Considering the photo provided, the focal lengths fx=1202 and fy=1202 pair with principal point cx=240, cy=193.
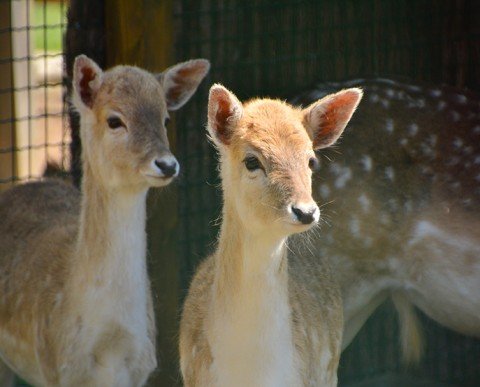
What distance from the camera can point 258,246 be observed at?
4.77 metres

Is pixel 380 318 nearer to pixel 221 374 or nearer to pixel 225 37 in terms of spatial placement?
pixel 225 37

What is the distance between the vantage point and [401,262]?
633 cm

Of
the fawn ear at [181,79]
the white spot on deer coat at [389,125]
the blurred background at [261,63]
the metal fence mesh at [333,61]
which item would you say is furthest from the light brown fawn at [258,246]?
the metal fence mesh at [333,61]

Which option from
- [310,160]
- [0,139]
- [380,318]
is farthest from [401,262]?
[0,139]

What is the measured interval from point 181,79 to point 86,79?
493 millimetres

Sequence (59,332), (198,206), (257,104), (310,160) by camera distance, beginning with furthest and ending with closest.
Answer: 1. (198,206)
2. (59,332)
3. (257,104)
4. (310,160)

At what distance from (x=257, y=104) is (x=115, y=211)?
974 mm

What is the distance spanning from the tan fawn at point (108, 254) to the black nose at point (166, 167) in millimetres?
24

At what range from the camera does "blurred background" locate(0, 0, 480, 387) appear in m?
6.50

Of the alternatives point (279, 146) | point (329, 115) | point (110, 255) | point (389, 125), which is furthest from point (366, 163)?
point (279, 146)

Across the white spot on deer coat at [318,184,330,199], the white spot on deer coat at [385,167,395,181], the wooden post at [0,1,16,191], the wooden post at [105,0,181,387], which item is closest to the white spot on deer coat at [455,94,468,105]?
the white spot on deer coat at [385,167,395,181]

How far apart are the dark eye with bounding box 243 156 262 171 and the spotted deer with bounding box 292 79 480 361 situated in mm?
1516

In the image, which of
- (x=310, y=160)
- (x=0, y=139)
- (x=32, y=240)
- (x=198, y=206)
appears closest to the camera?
(x=310, y=160)

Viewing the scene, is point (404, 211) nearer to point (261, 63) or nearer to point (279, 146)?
point (261, 63)
